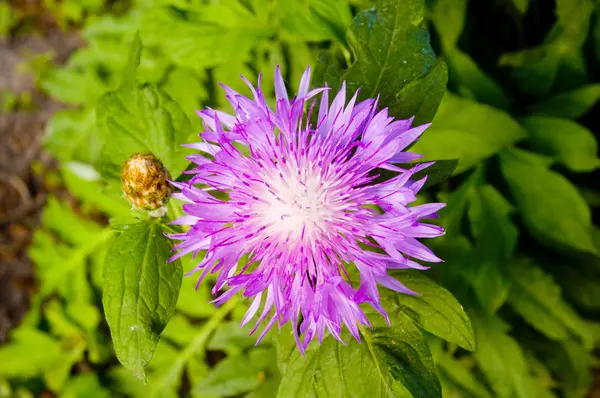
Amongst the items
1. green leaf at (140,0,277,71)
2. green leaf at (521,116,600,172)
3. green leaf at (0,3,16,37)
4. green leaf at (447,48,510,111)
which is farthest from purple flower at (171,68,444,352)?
green leaf at (0,3,16,37)

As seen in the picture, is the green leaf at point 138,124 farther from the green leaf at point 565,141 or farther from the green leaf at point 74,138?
the green leaf at point 565,141

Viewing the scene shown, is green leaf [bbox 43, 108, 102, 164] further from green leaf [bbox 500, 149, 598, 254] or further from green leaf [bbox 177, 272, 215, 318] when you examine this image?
green leaf [bbox 500, 149, 598, 254]

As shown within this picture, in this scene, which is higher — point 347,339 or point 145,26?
point 145,26

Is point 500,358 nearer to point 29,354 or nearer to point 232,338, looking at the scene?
point 232,338

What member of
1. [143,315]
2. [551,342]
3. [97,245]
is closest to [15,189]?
[97,245]

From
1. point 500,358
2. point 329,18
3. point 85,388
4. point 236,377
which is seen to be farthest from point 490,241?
point 85,388

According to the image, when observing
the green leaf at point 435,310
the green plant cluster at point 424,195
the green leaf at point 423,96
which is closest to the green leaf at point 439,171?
the green plant cluster at point 424,195

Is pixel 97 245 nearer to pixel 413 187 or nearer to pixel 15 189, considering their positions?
pixel 15 189
